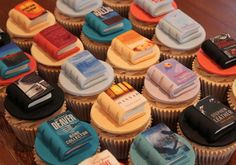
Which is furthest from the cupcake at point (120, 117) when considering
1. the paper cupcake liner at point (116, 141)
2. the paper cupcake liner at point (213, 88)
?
the paper cupcake liner at point (213, 88)

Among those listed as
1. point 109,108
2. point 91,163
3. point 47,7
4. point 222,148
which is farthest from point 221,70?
point 47,7

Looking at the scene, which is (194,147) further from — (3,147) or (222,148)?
(3,147)

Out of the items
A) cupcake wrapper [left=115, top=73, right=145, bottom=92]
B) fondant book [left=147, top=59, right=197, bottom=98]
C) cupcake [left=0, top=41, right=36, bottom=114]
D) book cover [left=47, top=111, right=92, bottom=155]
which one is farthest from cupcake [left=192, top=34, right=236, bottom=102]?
cupcake [left=0, top=41, right=36, bottom=114]

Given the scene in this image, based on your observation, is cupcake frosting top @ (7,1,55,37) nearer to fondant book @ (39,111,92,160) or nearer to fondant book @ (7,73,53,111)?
fondant book @ (7,73,53,111)

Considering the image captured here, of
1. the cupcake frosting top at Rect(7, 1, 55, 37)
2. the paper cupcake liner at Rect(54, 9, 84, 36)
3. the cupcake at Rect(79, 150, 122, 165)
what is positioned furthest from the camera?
the paper cupcake liner at Rect(54, 9, 84, 36)

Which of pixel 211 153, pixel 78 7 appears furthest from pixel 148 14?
pixel 211 153

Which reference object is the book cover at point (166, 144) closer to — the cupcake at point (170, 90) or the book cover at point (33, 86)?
the cupcake at point (170, 90)
